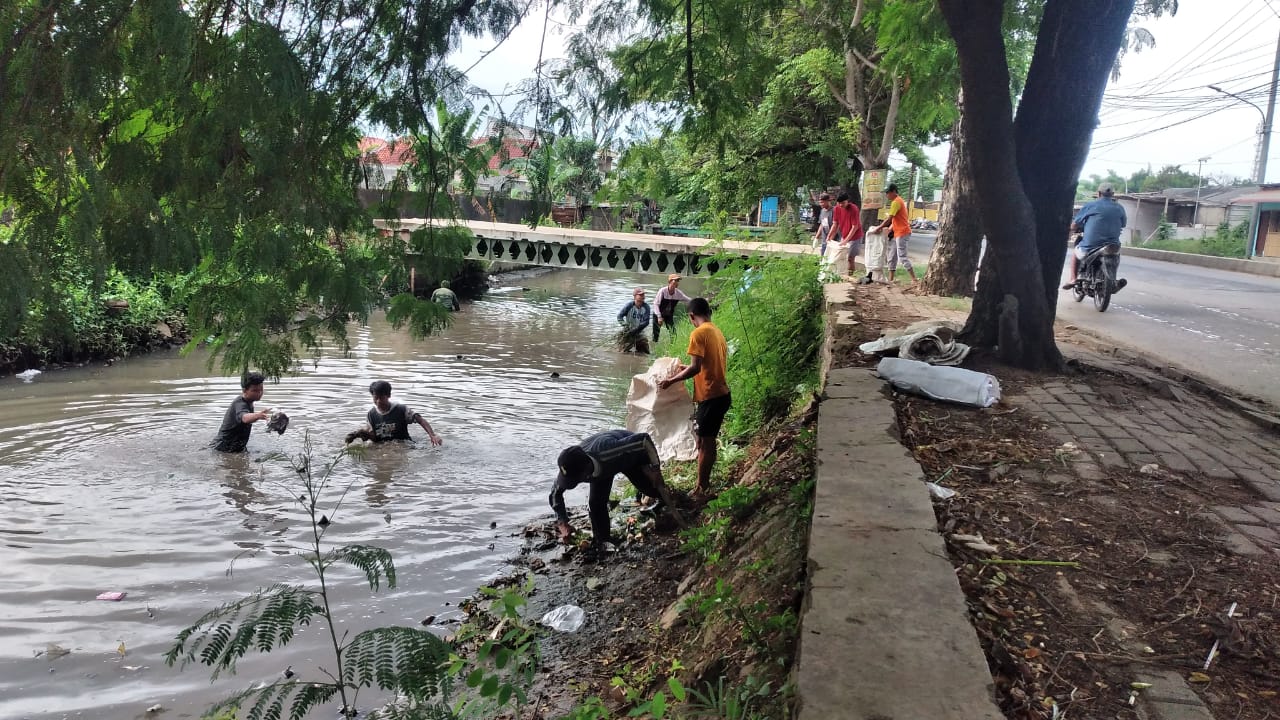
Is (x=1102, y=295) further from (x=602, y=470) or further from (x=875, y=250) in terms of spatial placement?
(x=602, y=470)

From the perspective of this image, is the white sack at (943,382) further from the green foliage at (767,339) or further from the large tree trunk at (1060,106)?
the green foliage at (767,339)

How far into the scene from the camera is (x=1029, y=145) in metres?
6.47

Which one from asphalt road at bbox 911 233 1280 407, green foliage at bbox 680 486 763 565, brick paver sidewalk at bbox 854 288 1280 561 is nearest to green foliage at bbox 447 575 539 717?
green foliage at bbox 680 486 763 565

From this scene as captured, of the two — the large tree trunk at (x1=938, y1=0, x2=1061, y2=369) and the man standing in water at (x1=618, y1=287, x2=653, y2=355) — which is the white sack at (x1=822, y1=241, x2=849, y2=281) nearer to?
the man standing in water at (x1=618, y1=287, x2=653, y2=355)

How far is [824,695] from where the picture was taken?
2.16 metres

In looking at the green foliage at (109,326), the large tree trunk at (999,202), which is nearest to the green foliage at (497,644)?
the large tree trunk at (999,202)

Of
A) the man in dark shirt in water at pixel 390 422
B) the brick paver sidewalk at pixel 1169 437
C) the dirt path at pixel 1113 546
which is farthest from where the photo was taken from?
the man in dark shirt in water at pixel 390 422

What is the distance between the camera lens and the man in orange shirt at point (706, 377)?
7172 mm

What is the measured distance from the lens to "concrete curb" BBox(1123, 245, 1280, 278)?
828 inches

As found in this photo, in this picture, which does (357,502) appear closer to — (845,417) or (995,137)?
(845,417)

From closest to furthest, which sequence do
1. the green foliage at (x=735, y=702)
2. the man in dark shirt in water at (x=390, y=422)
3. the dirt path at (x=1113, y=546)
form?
the dirt path at (x=1113, y=546) < the green foliage at (x=735, y=702) < the man in dark shirt in water at (x=390, y=422)

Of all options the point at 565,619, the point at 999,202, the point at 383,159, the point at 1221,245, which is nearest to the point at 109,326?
the point at 383,159

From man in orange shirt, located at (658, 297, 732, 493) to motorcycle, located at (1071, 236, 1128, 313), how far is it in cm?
769

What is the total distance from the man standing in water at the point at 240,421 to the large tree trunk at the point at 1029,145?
23.1 feet
